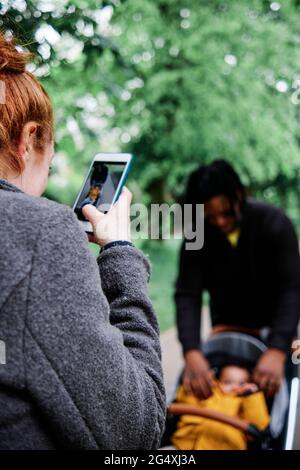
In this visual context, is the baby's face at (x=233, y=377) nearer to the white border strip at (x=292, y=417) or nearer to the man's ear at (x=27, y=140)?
the white border strip at (x=292, y=417)

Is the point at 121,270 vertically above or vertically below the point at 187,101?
below

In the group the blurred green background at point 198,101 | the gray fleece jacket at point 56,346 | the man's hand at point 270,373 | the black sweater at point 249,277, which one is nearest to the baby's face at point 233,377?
the man's hand at point 270,373

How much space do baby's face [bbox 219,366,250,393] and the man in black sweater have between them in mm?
120

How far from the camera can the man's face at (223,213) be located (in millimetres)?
3074

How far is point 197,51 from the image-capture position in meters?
8.08

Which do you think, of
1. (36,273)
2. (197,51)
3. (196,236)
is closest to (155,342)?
(36,273)

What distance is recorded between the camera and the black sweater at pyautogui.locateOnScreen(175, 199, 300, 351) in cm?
296

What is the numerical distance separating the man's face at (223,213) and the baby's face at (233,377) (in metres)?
0.75

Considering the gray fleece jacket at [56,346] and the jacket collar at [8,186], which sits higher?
the jacket collar at [8,186]

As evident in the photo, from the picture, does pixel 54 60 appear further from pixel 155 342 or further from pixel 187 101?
pixel 187 101

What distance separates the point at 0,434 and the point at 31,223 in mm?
359

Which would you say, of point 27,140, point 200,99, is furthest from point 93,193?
point 200,99

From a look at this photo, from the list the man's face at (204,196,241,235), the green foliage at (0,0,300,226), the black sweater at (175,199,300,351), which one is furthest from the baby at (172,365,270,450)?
the green foliage at (0,0,300,226)

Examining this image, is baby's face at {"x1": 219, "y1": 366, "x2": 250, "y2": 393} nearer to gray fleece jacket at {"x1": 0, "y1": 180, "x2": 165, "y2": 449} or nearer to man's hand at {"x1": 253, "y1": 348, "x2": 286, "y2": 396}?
man's hand at {"x1": 253, "y1": 348, "x2": 286, "y2": 396}
